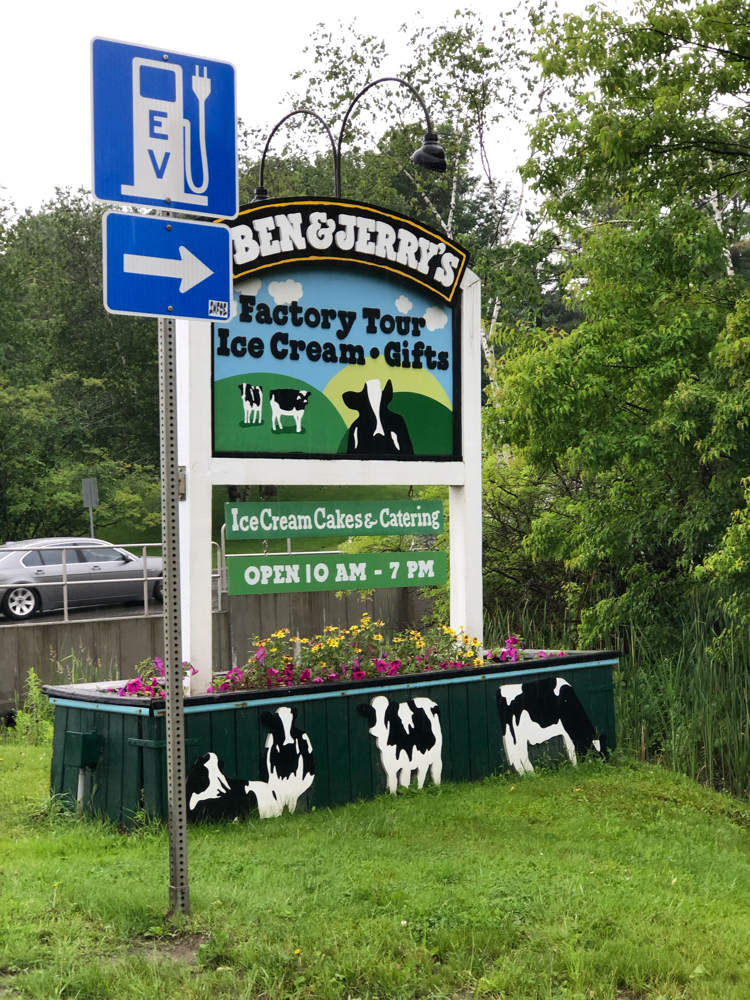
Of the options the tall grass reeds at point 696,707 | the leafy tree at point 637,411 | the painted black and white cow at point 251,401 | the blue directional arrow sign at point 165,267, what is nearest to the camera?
the blue directional arrow sign at point 165,267

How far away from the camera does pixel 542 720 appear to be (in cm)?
871

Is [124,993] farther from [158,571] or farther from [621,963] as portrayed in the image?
[158,571]

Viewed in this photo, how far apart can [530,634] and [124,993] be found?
1072 cm

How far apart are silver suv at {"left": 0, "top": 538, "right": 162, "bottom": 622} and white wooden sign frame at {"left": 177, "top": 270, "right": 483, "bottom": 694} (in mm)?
8712

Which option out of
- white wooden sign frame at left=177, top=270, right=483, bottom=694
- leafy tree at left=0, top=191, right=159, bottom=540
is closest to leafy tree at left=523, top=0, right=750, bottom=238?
white wooden sign frame at left=177, top=270, right=483, bottom=694

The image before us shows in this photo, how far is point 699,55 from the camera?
1187cm

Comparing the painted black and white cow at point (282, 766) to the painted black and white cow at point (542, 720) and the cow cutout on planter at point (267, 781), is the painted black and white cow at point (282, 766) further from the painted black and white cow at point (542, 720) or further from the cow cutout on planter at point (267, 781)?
the painted black and white cow at point (542, 720)

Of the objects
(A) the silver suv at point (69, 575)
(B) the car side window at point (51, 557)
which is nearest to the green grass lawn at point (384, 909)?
(A) the silver suv at point (69, 575)

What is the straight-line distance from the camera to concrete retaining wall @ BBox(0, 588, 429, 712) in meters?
14.4

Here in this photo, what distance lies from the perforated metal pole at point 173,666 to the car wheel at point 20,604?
13.1 m

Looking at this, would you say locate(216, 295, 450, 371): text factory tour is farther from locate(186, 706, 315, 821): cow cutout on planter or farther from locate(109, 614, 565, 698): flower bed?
locate(186, 706, 315, 821): cow cutout on planter

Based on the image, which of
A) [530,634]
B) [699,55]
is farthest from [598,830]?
[699,55]

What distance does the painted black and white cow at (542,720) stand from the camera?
8516 millimetres

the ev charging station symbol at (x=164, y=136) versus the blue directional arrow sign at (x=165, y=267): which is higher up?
the ev charging station symbol at (x=164, y=136)
